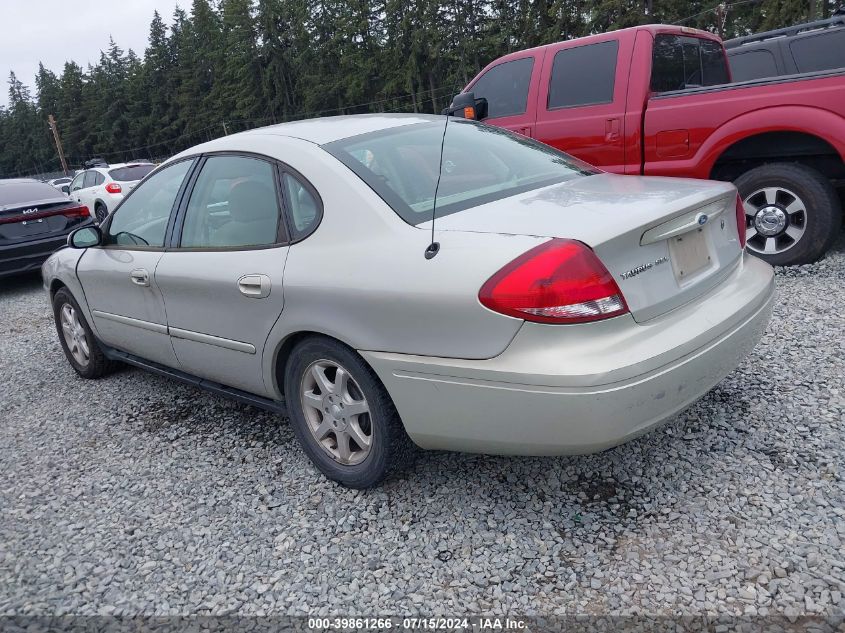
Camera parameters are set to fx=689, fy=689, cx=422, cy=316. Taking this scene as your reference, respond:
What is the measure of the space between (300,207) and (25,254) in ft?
23.5

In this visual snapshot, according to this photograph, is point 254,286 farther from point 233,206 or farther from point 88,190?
point 88,190

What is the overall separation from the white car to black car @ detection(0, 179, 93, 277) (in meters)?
5.63

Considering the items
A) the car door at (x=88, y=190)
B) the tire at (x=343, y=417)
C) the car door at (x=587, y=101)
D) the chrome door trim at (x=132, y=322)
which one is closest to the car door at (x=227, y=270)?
the chrome door trim at (x=132, y=322)

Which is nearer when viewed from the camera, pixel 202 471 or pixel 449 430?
pixel 449 430

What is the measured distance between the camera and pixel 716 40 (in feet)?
21.4

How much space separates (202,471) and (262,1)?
7200 cm

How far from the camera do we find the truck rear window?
5793mm

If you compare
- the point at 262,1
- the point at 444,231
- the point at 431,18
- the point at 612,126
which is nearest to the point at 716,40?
the point at 612,126

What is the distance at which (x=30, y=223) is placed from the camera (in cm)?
874

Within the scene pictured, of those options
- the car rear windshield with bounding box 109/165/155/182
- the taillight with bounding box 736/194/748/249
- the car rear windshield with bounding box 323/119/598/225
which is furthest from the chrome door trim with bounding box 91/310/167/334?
the car rear windshield with bounding box 109/165/155/182

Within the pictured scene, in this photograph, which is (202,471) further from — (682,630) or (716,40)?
(716,40)

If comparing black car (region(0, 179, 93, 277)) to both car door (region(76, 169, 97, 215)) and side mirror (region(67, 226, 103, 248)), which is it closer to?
side mirror (region(67, 226, 103, 248))

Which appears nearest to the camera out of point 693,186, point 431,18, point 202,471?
point 693,186

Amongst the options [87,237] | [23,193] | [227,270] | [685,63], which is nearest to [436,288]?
[227,270]
